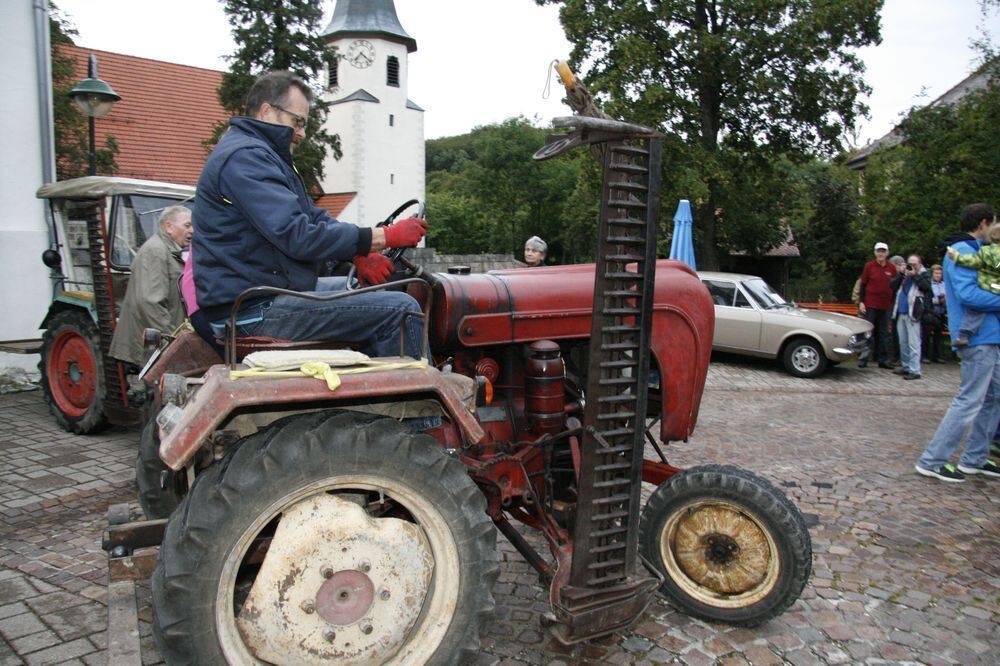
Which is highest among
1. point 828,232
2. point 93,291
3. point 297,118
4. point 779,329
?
point 828,232

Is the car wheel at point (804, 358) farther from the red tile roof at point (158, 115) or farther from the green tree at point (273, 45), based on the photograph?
the red tile roof at point (158, 115)

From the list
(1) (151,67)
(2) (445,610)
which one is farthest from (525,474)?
(1) (151,67)

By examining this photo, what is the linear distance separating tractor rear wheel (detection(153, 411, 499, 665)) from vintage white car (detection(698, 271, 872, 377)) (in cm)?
875

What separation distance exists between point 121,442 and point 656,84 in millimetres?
17075

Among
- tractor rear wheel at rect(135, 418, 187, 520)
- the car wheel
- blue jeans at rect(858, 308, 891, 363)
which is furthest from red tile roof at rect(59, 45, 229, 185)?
tractor rear wheel at rect(135, 418, 187, 520)

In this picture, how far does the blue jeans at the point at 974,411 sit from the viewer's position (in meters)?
5.14

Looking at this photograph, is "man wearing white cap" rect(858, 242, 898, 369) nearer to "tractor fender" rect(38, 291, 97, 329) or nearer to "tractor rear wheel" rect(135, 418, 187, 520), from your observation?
"tractor fender" rect(38, 291, 97, 329)

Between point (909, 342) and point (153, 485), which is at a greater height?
point (153, 485)

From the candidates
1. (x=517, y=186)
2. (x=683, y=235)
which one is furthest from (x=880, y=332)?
(x=517, y=186)

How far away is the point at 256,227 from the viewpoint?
8.34ft

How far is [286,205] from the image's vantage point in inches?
97.6

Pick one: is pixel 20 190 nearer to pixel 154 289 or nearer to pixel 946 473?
pixel 154 289

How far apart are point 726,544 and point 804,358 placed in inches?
343

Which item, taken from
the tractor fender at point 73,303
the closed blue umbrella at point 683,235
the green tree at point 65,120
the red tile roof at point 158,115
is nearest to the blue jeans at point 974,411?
the closed blue umbrella at point 683,235
